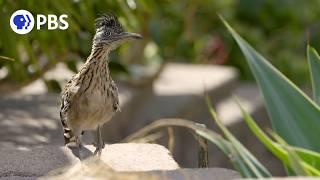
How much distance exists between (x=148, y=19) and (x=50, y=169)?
13.5ft

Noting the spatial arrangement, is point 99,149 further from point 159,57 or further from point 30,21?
point 159,57

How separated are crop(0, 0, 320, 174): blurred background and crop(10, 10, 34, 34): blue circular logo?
0.03 metres

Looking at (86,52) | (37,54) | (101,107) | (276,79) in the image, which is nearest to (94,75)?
(101,107)

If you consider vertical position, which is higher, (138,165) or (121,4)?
(121,4)

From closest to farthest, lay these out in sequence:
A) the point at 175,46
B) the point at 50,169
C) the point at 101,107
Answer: the point at 50,169
the point at 101,107
the point at 175,46

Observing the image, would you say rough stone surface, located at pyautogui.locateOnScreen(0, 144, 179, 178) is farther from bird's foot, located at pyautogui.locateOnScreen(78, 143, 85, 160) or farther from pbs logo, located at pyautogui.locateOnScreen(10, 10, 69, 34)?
pbs logo, located at pyautogui.locateOnScreen(10, 10, 69, 34)

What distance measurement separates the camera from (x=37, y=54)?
7449 mm

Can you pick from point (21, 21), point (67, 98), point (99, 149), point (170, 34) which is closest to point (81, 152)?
point (99, 149)

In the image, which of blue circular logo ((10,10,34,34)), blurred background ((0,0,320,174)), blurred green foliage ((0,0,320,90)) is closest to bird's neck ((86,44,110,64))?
blurred background ((0,0,320,174))

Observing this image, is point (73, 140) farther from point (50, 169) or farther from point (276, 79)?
point (276, 79)

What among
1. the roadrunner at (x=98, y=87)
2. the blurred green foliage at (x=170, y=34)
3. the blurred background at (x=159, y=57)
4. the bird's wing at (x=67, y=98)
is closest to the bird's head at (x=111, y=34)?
the roadrunner at (x=98, y=87)

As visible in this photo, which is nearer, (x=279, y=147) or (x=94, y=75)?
(x=279, y=147)

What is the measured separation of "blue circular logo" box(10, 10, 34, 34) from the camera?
604cm

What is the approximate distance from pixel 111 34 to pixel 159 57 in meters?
5.24
